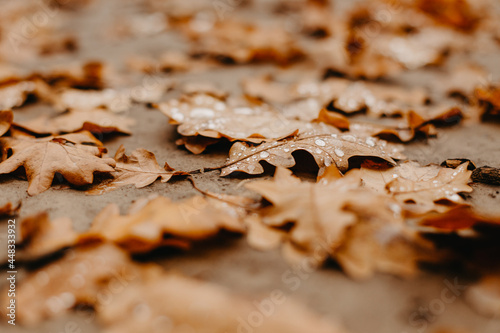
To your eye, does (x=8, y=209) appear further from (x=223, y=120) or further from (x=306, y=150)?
(x=306, y=150)

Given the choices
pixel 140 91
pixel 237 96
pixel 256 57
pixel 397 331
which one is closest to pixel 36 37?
pixel 140 91

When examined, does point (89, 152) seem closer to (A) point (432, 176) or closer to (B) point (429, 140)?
(A) point (432, 176)

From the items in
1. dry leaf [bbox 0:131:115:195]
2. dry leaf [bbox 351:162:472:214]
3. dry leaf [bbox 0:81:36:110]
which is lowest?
dry leaf [bbox 0:81:36:110]

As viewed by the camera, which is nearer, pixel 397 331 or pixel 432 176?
pixel 397 331

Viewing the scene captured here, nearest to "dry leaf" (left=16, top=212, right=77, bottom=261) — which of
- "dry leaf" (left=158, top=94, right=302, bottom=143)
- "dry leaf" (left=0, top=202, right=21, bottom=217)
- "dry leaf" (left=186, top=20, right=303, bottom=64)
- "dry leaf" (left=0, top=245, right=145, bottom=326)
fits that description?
"dry leaf" (left=0, top=245, right=145, bottom=326)

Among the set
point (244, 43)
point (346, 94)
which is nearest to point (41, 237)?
point (346, 94)

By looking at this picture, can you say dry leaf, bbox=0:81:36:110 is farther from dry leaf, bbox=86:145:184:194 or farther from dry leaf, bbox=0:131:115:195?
dry leaf, bbox=86:145:184:194

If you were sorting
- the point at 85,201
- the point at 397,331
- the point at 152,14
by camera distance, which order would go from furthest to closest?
the point at 152,14 < the point at 85,201 < the point at 397,331

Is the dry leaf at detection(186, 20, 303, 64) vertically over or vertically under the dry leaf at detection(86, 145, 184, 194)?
over
